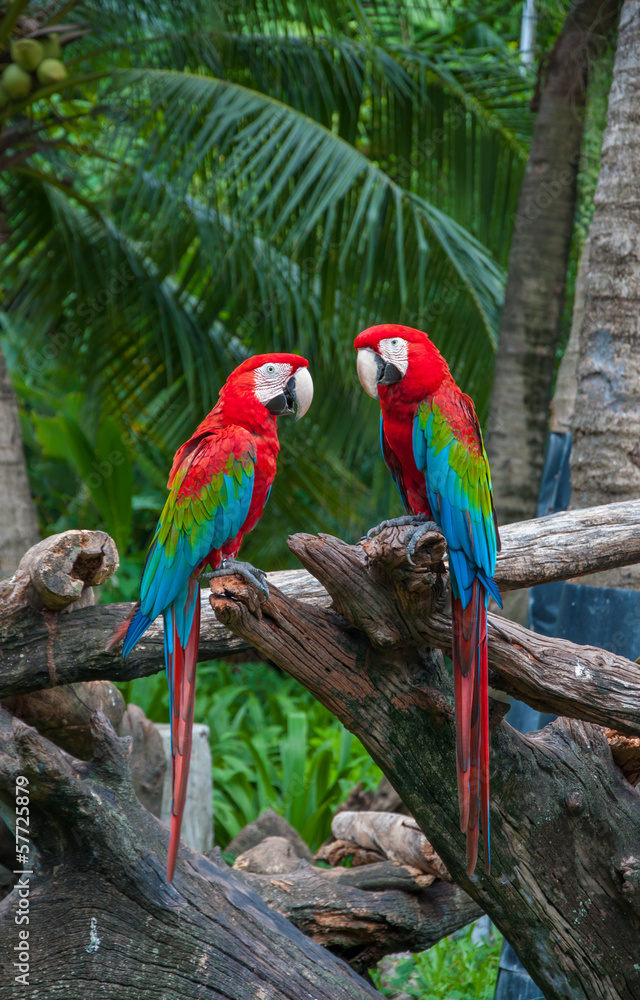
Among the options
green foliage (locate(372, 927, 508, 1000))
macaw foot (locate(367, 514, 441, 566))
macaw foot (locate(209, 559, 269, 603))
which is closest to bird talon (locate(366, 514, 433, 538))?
macaw foot (locate(367, 514, 441, 566))

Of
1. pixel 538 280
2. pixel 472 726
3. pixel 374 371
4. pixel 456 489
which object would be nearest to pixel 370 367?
pixel 374 371

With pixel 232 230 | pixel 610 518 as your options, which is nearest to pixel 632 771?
pixel 610 518

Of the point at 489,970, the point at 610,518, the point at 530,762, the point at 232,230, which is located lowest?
the point at 489,970

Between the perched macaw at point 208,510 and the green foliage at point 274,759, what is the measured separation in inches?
89.9

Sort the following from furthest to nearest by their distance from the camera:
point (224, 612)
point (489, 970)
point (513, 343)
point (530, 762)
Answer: point (513, 343)
point (489, 970)
point (530, 762)
point (224, 612)

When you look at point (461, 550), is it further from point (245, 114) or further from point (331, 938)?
point (245, 114)

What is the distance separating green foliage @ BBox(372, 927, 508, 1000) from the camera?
264 centimetres

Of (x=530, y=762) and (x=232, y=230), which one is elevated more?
(x=232, y=230)

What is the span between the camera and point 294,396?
1938mm

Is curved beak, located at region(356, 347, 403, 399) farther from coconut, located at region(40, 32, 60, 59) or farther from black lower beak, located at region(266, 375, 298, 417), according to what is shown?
coconut, located at region(40, 32, 60, 59)

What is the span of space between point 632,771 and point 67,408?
506cm

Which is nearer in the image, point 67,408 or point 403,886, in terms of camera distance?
point 403,886

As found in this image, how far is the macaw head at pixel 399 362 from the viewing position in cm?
182

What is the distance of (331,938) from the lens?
2459 millimetres
